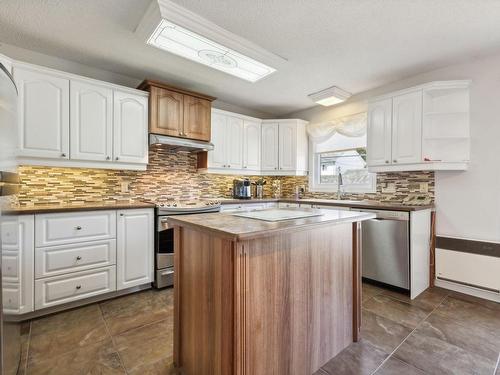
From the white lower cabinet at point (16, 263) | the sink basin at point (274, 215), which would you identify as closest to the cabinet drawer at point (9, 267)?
the white lower cabinet at point (16, 263)

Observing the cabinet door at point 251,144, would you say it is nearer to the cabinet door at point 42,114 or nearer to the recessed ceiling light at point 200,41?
the recessed ceiling light at point 200,41

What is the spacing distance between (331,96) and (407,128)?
105 cm

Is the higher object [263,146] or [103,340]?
[263,146]

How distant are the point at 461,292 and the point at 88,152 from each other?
4074 mm

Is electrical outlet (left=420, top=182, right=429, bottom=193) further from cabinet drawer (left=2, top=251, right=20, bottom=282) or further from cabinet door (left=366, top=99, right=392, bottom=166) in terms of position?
cabinet drawer (left=2, top=251, right=20, bottom=282)

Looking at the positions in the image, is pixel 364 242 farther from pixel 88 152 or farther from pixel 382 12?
pixel 88 152

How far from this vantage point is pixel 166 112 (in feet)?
9.89

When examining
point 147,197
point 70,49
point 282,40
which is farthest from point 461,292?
point 70,49

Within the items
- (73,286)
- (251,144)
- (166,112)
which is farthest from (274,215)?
(251,144)

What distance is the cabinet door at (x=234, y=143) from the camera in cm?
380

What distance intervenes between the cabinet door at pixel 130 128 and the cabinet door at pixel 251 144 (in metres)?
1.54

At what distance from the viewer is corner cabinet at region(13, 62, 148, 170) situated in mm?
2270

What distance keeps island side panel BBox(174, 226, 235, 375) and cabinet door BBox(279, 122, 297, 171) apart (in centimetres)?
288

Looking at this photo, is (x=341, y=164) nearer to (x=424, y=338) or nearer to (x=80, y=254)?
(x=424, y=338)
